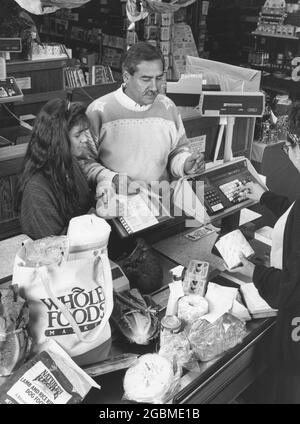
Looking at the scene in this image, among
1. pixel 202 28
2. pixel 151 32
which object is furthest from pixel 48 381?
pixel 202 28

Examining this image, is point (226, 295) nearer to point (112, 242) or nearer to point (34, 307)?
point (112, 242)

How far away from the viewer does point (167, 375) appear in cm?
146

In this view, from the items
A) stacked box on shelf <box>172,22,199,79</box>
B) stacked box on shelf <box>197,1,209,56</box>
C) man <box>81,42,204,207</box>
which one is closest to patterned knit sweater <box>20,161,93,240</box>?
man <box>81,42,204,207</box>

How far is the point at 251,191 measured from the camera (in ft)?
7.41

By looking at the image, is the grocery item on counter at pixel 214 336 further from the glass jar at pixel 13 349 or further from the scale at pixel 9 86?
the scale at pixel 9 86

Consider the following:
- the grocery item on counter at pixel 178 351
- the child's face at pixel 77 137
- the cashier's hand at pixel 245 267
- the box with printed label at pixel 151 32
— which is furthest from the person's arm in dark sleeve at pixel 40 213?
the box with printed label at pixel 151 32

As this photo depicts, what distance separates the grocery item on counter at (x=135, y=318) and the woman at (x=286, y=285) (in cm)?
41

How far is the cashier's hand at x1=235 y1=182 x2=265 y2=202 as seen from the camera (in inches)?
87.7

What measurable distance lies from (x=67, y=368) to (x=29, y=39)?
17.1 feet

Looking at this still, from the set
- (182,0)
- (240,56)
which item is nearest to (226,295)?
(182,0)

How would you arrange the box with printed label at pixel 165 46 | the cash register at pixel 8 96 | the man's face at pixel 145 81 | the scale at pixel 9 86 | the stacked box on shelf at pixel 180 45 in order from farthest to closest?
the stacked box on shelf at pixel 180 45
the box with printed label at pixel 165 46
the scale at pixel 9 86
the cash register at pixel 8 96
the man's face at pixel 145 81

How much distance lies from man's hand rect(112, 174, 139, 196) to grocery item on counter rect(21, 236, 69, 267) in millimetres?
558

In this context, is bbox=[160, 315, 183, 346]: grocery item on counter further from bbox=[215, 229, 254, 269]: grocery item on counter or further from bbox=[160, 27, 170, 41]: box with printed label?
bbox=[160, 27, 170, 41]: box with printed label

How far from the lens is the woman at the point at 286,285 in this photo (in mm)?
1648
